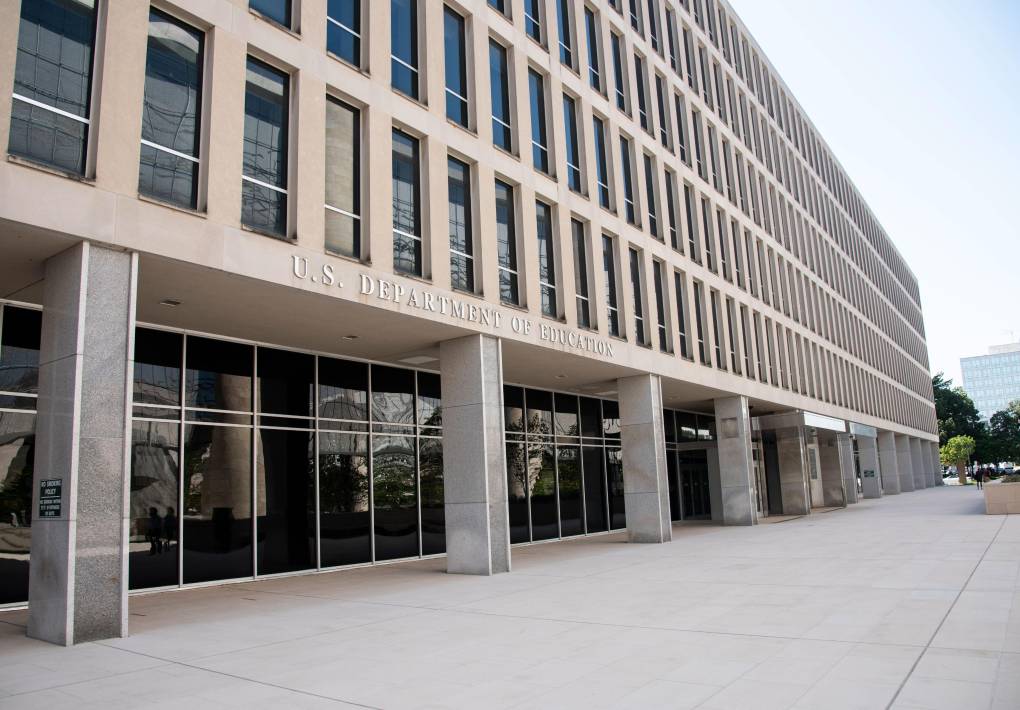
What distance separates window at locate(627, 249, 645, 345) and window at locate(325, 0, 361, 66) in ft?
36.0

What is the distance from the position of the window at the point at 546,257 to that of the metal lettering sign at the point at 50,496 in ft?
38.6

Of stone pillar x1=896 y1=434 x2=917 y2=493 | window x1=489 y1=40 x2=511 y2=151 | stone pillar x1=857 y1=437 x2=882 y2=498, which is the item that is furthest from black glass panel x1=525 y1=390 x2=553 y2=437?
stone pillar x1=896 y1=434 x2=917 y2=493

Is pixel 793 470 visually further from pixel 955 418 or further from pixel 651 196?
pixel 955 418

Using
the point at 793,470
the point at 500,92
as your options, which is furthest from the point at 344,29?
the point at 793,470

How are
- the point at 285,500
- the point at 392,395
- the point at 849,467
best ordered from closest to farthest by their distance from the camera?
the point at 285,500 < the point at 392,395 < the point at 849,467

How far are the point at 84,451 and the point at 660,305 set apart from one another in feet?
62.0

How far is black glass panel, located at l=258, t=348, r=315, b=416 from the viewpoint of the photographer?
16328 millimetres

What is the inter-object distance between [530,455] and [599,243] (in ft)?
22.4

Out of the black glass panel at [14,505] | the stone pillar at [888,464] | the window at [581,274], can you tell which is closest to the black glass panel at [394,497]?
the window at [581,274]

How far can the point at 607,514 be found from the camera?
27266 millimetres

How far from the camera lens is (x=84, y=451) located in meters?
9.48

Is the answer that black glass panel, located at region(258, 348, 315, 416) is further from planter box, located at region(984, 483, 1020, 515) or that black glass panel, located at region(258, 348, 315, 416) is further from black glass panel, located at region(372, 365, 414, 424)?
planter box, located at region(984, 483, 1020, 515)

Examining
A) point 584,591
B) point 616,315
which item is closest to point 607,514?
point 616,315

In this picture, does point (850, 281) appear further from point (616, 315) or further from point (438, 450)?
point (438, 450)
